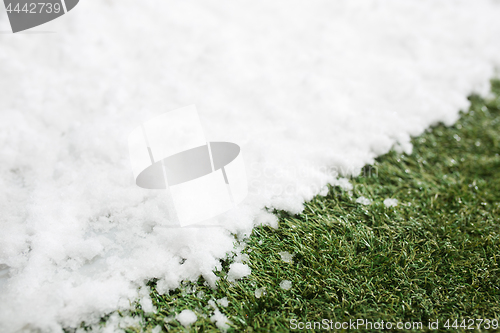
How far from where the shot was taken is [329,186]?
136cm

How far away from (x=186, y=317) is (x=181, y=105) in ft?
2.98

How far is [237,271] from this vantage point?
1090 millimetres

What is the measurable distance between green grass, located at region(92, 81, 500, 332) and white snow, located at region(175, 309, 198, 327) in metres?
0.02

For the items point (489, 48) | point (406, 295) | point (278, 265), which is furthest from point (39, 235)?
point (489, 48)

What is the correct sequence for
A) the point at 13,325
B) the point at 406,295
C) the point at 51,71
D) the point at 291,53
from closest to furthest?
the point at 13,325
the point at 406,295
the point at 51,71
the point at 291,53

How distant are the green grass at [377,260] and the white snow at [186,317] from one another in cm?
2

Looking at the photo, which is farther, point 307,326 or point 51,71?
point 51,71

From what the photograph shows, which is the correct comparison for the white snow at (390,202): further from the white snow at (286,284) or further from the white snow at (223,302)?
the white snow at (223,302)

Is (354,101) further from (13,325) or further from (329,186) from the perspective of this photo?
(13,325)

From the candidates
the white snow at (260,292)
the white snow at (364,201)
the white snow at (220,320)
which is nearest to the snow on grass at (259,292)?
the white snow at (260,292)

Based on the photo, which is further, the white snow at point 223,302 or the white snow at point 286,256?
the white snow at point 286,256

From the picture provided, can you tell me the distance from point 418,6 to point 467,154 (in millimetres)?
1196

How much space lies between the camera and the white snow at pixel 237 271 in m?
1.09

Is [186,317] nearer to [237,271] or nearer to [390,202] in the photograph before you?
[237,271]
